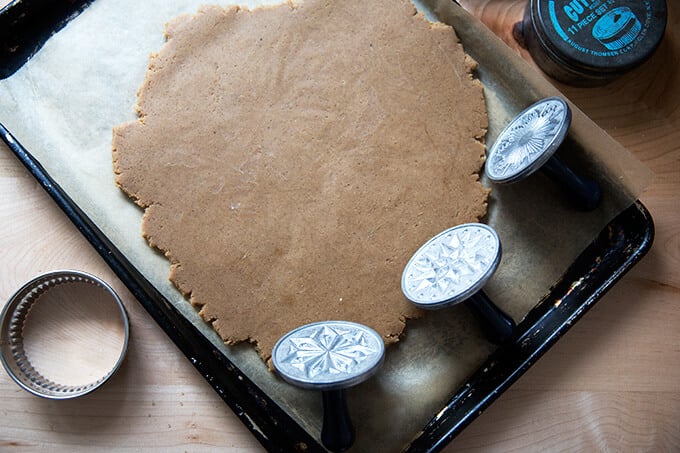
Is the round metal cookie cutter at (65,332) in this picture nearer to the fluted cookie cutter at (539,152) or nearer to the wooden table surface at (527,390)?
the wooden table surface at (527,390)

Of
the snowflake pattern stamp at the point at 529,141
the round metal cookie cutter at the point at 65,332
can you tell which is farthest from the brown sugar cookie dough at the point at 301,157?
the round metal cookie cutter at the point at 65,332

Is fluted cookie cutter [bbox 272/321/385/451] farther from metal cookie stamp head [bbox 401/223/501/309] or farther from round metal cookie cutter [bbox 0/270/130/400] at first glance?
round metal cookie cutter [bbox 0/270/130/400]

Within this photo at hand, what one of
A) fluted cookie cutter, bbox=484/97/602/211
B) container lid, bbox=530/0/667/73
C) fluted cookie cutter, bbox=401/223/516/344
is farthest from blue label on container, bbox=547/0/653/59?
fluted cookie cutter, bbox=401/223/516/344

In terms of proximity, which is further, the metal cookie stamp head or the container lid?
the container lid

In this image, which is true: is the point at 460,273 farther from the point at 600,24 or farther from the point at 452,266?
the point at 600,24

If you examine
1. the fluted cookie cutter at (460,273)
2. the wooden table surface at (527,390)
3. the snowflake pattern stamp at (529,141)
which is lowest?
the wooden table surface at (527,390)
